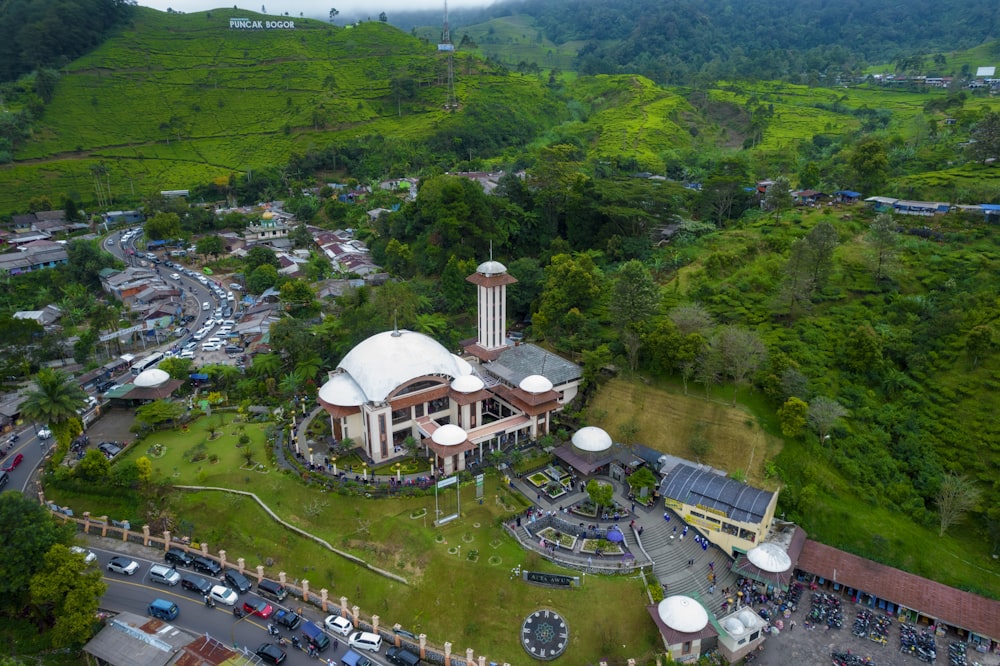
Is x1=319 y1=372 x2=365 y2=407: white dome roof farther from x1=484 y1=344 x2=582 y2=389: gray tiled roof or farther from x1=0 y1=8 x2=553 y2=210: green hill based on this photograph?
x1=0 y1=8 x2=553 y2=210: green hill

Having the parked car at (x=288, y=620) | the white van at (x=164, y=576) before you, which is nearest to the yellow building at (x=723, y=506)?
the parked car at (x=288, y=620)

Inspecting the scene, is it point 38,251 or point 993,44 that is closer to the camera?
point 38,251

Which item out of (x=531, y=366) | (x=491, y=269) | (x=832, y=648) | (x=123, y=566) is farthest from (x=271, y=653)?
(x=491, y=269)

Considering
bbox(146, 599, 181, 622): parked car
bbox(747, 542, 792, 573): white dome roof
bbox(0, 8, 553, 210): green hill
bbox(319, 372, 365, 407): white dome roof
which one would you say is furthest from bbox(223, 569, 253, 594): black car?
bbox(0, 8, 553, 210): green hill

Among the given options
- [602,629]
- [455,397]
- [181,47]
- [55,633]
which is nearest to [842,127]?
[455,397]

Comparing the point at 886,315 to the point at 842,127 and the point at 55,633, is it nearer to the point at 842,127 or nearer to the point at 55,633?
the point at 55,633

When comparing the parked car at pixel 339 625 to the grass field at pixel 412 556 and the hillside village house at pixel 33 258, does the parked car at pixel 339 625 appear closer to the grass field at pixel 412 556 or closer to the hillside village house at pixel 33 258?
the grass field at pixel 412 556
